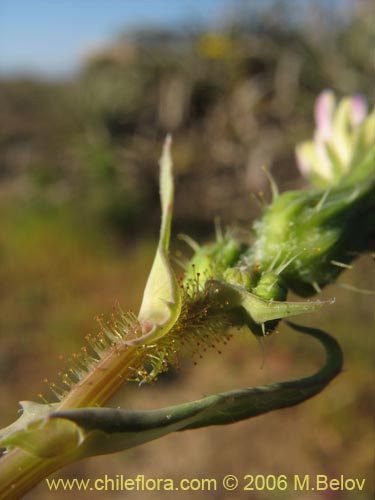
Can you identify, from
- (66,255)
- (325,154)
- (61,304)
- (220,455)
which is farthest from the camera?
(66,255)

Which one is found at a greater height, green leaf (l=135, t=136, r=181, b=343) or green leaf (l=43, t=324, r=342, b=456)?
green leaf (l=135, t=136, r=181, b=343)

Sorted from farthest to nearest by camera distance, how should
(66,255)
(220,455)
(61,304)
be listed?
1. (66,255)
2. (61,304)
3. (220,455)

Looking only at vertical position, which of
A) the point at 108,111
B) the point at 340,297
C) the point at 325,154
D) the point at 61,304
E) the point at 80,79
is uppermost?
the point at 80,79

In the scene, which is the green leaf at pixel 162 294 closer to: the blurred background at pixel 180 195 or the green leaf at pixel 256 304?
the green leaf at pixel 256 304

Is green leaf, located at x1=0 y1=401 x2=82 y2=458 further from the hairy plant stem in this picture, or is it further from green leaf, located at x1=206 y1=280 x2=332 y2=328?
green leaf, located at x1=206 y1=280 x2=332 y2=328

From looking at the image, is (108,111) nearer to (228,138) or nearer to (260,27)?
(228,138)

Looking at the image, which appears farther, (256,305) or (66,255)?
(66,255)

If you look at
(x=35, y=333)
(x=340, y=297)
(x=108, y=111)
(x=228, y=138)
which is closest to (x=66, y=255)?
(x=35, y=333)

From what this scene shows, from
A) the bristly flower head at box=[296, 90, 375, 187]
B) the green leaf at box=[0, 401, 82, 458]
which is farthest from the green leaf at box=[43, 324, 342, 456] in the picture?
the bristly flower head at box=[296, 90, 375, 187]
